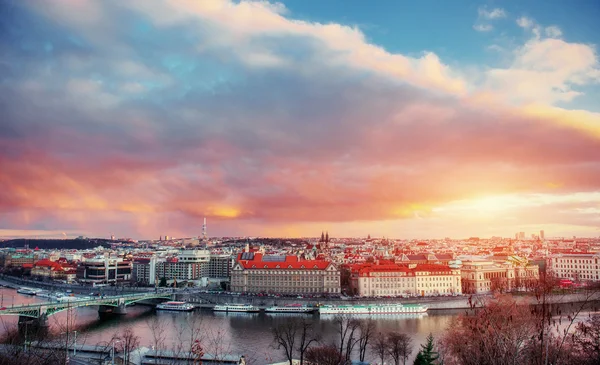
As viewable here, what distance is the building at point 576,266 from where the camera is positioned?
1795 inches

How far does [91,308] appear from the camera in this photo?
3484 cm

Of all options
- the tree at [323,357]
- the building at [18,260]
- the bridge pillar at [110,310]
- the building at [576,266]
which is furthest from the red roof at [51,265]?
the building at [576,266]

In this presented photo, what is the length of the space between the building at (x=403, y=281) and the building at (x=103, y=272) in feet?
92.7

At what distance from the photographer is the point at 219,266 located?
52.7 m

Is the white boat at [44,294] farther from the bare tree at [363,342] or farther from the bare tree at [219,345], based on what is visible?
the bare tree at [363,342]

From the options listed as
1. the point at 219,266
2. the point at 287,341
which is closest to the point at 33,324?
the point at 287,341

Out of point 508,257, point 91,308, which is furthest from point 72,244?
point 508,257

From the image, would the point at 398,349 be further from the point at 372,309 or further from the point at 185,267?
the point at 185,267

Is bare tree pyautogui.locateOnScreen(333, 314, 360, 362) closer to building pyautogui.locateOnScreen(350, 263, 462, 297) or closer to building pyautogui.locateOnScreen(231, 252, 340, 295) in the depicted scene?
building pyautogui.locateOnScreen(350, 263, 462, 297)

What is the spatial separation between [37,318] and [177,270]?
26.5m

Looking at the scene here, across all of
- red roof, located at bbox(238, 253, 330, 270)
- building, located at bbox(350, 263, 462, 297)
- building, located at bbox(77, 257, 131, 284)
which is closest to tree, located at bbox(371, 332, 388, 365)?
building, located at bbox(350, 263, 462, 297)

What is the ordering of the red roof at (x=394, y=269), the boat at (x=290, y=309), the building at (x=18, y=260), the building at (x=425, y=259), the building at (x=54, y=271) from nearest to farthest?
1. the boat at (x=290, y=309)
2. the red roof at (x=394, y=269)
3. the building at (x=425, y=259)
4. the building at (x=54, y=271)
5. the building at (x=18, y=260)

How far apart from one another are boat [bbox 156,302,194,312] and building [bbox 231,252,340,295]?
612cm

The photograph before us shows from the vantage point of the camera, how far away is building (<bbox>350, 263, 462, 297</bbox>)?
1505 inches
